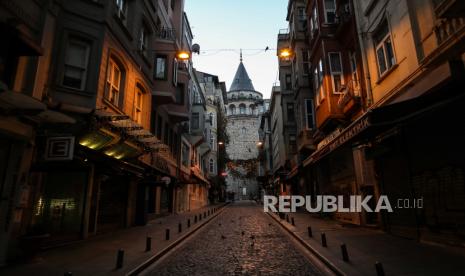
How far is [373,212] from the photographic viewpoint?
1357cm

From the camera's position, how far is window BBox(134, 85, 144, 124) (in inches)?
650

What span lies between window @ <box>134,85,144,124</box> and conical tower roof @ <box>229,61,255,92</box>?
86866mm

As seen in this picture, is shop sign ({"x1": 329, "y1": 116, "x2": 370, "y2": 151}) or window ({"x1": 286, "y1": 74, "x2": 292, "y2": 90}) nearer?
shop sign ({"x1": 329, "y1": 116, "x2": 370, "y2": 151})

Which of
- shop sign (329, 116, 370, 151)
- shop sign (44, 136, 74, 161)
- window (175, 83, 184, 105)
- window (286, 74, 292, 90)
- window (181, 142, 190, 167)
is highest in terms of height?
window (286, 74, 292, 90)

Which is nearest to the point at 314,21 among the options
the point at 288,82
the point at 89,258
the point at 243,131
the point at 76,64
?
the point at 76,64

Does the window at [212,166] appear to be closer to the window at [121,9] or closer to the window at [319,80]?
the window at [319,80]

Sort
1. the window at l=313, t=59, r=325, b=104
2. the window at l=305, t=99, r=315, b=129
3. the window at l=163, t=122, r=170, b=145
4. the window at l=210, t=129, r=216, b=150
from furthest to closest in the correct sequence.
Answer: the window at l=210, t=129, r=216, b=150 → the window at l=305, t=99, r=315, b=129 → the window at l=163, t=122, r=170, b=145 → the window at l=313, t=59, r=325, b=104

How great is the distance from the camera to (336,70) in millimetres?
16641

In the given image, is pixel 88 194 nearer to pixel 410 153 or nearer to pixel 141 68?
pixel 141 68

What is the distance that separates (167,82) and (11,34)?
478 inches

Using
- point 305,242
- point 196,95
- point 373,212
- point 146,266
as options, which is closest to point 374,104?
point 373,212

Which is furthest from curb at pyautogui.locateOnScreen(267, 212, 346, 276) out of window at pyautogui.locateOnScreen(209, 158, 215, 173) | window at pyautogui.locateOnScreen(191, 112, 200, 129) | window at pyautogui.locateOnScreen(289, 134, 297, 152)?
window at pyautogui.locateOnScreen(209, 158, 215, 173)

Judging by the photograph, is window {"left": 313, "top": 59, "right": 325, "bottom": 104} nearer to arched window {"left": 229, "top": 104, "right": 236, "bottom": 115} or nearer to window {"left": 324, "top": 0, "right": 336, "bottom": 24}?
window {"left": 324, "top": 0, "right": 336, "bottom": 24}

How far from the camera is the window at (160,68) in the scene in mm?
19312
